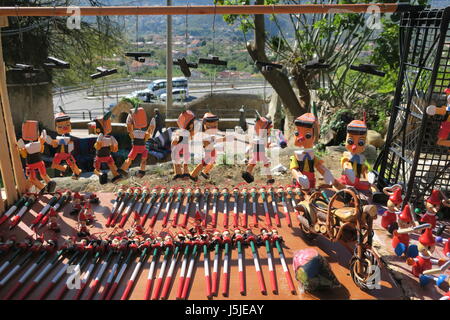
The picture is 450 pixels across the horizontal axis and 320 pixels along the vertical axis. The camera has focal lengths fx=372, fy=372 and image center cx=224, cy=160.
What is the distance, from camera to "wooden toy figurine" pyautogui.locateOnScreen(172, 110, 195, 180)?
670 cm

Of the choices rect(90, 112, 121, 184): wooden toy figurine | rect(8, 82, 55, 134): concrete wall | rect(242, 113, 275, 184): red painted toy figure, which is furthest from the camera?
rect(8, 82, 55, 134): concrete wall

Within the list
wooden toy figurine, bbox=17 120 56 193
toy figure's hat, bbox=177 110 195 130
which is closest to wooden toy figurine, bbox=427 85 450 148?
toy figure's hat, bbox=177 110 195 130

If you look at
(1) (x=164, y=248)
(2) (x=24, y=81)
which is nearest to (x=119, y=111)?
(2) (x=24, y=81)

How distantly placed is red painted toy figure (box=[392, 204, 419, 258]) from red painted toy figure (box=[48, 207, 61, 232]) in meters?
5.39

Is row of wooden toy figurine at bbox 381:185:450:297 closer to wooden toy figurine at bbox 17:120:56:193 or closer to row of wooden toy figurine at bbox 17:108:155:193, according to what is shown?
row of wooden toy figurine at bbox 17:108:155:193

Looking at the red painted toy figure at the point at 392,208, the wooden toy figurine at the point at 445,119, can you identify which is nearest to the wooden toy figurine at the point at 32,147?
the red painted toy figure at the point at 392,208

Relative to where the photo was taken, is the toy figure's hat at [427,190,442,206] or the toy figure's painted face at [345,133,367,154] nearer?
the toy figure's hat at [427,190,442,206]

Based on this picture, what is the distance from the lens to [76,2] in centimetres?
1347

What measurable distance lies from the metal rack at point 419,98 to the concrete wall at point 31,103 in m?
11.4

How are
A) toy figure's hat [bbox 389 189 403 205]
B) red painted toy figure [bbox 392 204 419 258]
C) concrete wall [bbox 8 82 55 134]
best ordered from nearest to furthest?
red painted toy figure [bbox 392 204 419 258]
toy figure's hat [bbox 389 189 403 205]
concrete wall [bbox 8 82 55 134]

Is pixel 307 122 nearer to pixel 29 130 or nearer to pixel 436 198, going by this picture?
pixel 436 198

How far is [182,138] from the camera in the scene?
681 centimetres

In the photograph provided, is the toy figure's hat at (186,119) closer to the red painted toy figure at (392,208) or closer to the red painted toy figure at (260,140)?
the red painted toy figure at (260,140)

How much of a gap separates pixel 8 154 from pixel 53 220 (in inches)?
66.6
